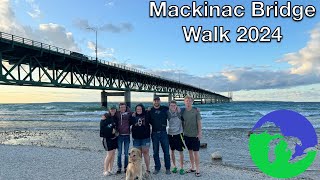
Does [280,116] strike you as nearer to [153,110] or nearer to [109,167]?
[153,110]

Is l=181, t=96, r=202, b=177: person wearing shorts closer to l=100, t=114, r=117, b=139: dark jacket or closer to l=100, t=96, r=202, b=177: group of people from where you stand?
l=100, t=96, r=202, b=177: group of people

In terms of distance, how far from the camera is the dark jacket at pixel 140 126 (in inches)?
336

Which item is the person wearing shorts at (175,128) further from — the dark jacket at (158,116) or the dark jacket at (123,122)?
the dark jacket at (123,122)

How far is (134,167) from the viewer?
25.6 ft

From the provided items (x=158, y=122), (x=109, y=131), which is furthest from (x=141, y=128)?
(x=109, y=131)

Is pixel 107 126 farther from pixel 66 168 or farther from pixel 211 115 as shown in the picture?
pixel 211 115

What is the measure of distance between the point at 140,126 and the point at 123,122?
1.57 feet

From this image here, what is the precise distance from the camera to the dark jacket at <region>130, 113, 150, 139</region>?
8.52 metres

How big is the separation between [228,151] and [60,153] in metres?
7.48

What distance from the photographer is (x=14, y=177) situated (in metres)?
9.02

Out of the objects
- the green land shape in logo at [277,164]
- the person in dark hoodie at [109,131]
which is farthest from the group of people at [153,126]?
the green land shape in logo at [277,164]

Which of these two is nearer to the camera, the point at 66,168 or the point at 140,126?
the point at 140,126

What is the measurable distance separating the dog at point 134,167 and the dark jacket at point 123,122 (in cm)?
94

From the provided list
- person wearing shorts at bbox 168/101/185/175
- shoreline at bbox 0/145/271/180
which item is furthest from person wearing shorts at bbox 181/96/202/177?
shoreline at bbox 0/145/271/180
